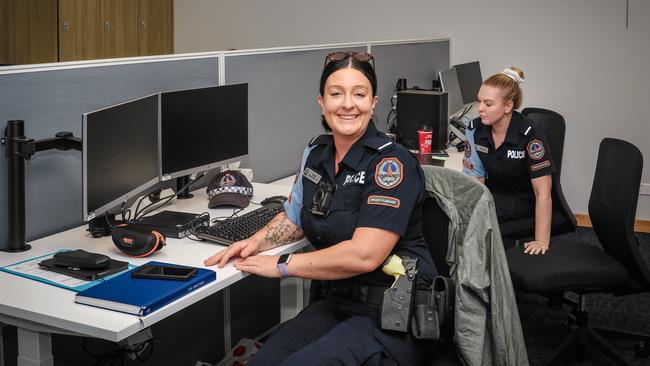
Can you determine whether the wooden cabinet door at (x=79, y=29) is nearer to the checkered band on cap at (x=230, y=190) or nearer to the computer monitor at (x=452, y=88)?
the computer monitor at (x=452, y=88)

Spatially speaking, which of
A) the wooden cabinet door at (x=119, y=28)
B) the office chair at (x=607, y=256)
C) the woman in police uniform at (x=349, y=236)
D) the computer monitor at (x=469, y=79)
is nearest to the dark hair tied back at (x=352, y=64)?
the woman in police uniform at (x=349, y=236)

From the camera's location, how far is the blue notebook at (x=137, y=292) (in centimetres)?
166

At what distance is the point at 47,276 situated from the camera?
6.12 ft

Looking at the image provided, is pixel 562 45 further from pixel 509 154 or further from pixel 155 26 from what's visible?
pixel 155 26

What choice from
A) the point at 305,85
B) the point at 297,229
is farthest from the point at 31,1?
the point at 297,229

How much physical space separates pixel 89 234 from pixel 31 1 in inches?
120

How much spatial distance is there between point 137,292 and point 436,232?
781 millimetres

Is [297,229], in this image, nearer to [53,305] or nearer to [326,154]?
[326,154]

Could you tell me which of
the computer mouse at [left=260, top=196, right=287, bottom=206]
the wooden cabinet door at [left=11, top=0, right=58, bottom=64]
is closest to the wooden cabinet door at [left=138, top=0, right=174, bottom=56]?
the wooden cabinet door at [left=11, top=0, right=58, bottom=64]

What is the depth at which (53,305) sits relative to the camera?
66.7 inches

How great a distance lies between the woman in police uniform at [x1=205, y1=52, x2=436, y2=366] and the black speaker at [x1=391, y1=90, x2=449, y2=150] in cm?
169

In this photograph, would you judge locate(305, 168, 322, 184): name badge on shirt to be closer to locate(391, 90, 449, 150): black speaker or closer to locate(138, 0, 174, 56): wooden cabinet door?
locate(391, 90, 449, 150): black speaker

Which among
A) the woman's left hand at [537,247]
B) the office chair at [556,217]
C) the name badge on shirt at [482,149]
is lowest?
the woman's left hand at [537,247]

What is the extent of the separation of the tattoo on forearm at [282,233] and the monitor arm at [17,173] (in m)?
0.64
